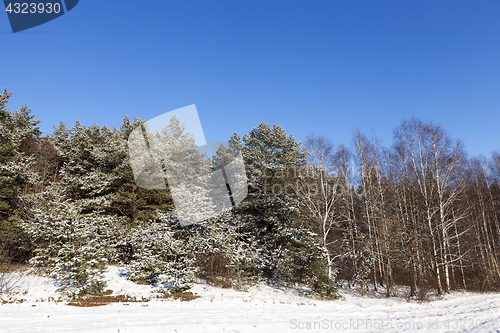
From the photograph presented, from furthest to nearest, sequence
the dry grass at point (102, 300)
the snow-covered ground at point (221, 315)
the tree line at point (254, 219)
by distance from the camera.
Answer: the tree line at point (254, 219) → the dry grass at point (102, 300) → the snow-covered ground at point (221, 315)

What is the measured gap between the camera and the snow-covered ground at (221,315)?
25.8 feet

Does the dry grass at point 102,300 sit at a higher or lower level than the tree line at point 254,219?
lower

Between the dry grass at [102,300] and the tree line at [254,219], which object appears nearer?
the dry grass at [102,300]

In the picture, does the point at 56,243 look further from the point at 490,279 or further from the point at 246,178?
the point at 490,279

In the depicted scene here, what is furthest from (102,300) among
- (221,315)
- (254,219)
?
(254,219)

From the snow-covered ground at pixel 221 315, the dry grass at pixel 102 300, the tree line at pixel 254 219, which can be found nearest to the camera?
the snow-covered ground at pixel 221 315

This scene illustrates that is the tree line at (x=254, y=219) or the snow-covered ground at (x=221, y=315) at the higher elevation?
the tree line at (x=254, y=219)

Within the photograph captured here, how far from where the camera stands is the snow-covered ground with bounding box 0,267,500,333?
7.86 meters

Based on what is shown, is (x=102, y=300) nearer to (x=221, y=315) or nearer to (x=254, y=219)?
(x=221, y=315)

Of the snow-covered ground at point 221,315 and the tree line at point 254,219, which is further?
the tree line at point 254,219

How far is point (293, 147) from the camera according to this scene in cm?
2222

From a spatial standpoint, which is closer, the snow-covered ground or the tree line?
the snow-covered ground

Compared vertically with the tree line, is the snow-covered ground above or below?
below

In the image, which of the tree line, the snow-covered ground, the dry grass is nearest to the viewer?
the snow-covered ground
